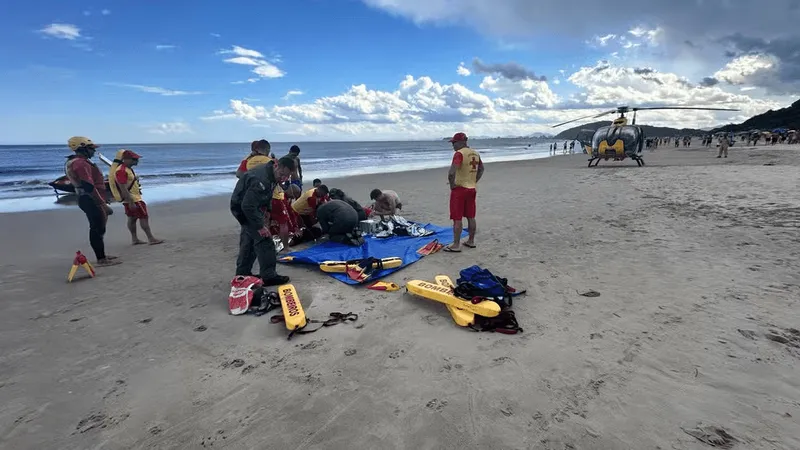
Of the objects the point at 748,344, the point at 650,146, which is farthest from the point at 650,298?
the point at 650,146

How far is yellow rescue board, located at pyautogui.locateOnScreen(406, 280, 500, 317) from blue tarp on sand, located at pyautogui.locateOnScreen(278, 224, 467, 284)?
996 mm

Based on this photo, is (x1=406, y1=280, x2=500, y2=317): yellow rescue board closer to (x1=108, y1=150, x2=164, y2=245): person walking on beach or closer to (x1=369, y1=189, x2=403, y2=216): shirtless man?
(x1=369, y1=189, x2=403, y2=216): shirtless man

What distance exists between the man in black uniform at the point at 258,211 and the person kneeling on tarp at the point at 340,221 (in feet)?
6.48

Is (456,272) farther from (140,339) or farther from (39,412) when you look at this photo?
(39,412)

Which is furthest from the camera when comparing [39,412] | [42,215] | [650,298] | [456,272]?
[42,215]

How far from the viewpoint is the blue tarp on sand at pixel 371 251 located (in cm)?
600

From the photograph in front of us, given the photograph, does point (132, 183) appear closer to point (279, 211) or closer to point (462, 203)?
point (279, 211)

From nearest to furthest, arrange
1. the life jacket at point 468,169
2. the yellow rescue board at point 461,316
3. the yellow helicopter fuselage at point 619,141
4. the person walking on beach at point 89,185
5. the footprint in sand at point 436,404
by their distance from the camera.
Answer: the footprint in sand at point 436,404 < the yellow rescue board at point 461,316 < the person walking on beach at point 89,185 < the life jacket at point 468,169 < the yellow helicopter fuselage at point 619,141

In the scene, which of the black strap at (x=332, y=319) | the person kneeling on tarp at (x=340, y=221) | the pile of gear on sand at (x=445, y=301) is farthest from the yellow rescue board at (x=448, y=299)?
the person kneeling on tarp at (x=340, y=221)

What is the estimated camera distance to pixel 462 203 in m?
6.54

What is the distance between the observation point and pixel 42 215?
10430mm

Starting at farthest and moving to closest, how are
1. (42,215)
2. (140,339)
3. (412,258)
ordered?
(42,215), (412,258), (140,339)

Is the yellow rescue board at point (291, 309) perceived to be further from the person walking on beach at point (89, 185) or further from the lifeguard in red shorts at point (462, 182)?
the person walking on beach at point (89, 185)

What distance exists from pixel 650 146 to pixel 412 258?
187 ft
